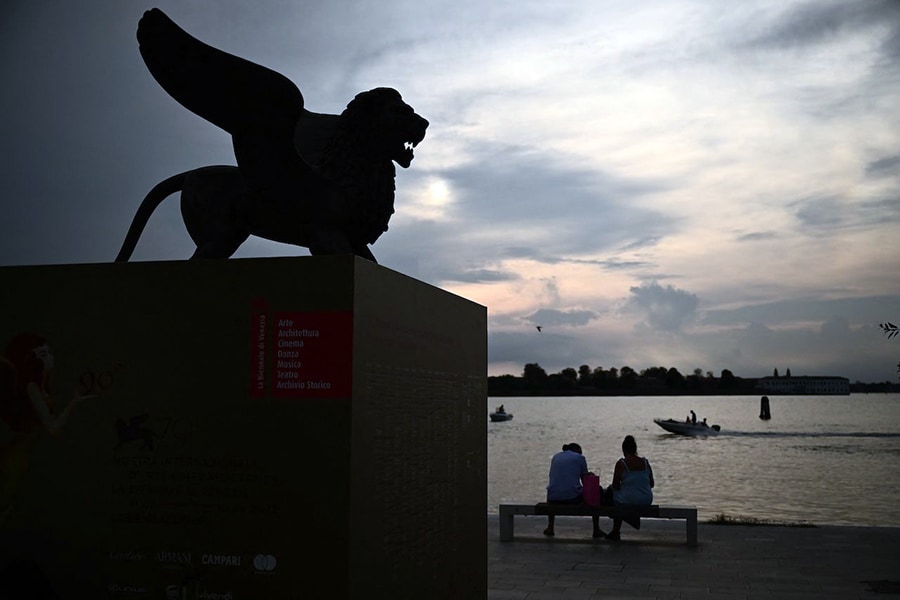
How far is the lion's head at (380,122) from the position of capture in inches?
195

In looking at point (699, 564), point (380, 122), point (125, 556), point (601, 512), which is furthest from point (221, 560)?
point (601, 512)

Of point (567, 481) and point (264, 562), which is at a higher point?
point (264, 562)

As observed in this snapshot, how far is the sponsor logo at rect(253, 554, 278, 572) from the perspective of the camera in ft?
13.5

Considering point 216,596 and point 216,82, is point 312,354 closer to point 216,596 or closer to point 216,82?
point 216,596

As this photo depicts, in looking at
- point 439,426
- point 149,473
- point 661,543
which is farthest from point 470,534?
point 661,543

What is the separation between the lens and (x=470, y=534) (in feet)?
19.5

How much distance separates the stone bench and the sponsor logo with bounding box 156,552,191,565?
6394mm

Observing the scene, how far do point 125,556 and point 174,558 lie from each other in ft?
0.88

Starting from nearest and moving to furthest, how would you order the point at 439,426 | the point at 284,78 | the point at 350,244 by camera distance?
the point at 284,78
the point at 350,244
the point at 439,426

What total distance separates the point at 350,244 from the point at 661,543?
6.63m

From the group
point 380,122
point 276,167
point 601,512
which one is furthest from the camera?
point 601,512

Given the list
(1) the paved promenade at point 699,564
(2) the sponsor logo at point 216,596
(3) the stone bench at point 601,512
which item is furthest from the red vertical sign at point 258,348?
(3) the stone bench at point 601,512

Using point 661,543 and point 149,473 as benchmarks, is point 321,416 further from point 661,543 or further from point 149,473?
point 661,543

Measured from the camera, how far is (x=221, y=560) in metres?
4.18
